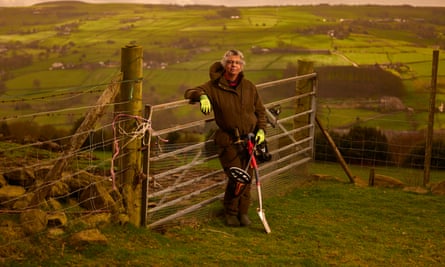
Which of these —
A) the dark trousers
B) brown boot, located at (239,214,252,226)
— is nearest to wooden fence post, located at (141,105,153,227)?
the dark trousers

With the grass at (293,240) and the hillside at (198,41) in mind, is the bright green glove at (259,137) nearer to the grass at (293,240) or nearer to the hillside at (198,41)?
the grass at (293,240)

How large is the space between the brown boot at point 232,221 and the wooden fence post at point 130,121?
1144 millimetres

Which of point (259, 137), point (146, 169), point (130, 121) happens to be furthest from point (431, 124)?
point (130, 121)

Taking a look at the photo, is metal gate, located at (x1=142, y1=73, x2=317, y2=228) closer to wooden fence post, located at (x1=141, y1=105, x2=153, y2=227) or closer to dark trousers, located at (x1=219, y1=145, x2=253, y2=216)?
wooden fence post, located at (x1=141, y1=105, x2=153, y2=227)

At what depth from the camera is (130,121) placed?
6.47m

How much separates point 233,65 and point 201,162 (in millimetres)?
993

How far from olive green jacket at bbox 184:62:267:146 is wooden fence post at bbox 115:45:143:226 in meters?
0.64

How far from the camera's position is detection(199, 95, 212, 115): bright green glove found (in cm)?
671

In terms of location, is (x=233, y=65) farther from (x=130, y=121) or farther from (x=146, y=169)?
(x=146, y=169)

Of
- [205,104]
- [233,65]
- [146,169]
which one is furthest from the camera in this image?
[233,65]

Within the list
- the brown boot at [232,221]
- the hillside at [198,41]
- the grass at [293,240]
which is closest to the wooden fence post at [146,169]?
the grass at [293,240]

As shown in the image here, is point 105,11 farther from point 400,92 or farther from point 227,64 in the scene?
point 227,64

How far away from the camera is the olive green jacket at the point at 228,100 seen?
6984 mm

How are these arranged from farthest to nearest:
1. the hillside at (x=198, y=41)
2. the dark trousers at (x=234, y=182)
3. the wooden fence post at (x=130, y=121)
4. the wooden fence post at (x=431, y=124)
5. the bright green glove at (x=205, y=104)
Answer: the hillside at (x=198, y=41) → the wooden fence post at (x=431, y=124) → the dark trousers at (x=234, y=182) → the bright green glove at (x=205, y=104) → the wooden fence post at (x=130, y=121)
